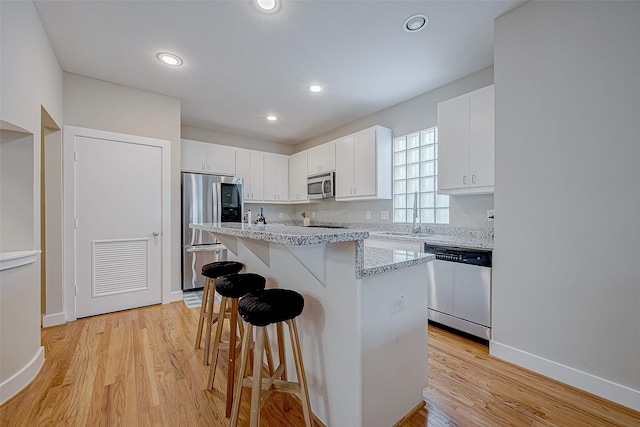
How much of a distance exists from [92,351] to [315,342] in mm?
2049

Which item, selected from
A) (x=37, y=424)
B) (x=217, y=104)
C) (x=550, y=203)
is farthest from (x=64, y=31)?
(x=550, y=203)

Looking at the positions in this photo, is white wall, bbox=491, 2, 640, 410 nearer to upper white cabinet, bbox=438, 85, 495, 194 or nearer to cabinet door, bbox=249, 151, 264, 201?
upper white cabinet, bbox=438, 85, 495, 194

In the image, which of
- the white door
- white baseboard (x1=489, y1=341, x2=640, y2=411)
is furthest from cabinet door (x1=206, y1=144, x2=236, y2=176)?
white baseboard (x1=489, y1=341, x2=640, y2=411)

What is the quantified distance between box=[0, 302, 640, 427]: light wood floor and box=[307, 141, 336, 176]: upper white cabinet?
117 inches

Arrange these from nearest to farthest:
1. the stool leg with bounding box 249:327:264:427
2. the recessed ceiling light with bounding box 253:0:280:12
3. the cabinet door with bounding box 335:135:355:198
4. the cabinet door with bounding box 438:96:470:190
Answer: the stool leg with bounding box 249:327:264:427
the recessed ceiling light with bounding box 253:0:280:12
the cabinet door with bounding box 438:96:470:190
the cabinet door with bounding box 335:135:355:198

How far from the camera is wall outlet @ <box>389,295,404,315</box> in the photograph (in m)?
1.36

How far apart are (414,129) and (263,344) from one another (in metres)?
3.20

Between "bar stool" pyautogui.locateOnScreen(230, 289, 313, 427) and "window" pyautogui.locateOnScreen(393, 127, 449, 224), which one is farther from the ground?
"window" pyautogui.locateOnScreen(393, 127, 449, 224)

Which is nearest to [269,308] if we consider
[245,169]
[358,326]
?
[358,326]

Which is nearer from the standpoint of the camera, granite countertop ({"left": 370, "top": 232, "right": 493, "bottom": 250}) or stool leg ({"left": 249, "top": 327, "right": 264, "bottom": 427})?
stool leg ({"left": 249, "top": 327, "right": 264, "bottom": 427})

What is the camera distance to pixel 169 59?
254 cm

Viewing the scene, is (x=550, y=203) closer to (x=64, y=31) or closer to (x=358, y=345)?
(x=358, y=345)

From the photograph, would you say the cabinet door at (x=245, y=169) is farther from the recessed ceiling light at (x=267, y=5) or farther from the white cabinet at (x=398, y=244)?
the recessed ceiling light at (x=267, y=5)

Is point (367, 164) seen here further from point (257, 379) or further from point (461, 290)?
point (257, 379)
